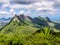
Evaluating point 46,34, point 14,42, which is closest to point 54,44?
point 14,42

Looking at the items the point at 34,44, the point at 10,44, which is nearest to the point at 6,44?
the point at 10,44

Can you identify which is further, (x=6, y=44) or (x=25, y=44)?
(x=6, y=44)

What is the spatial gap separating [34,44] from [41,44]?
6.35m

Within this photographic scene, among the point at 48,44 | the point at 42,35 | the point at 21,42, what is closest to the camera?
the point at 48,44

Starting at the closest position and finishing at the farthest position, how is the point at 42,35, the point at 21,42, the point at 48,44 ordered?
the point at 48,44 → the point at 21,42 → the point at 42,35

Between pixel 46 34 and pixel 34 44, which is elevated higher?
pixel 34 44

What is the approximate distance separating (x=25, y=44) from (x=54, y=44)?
22.1m

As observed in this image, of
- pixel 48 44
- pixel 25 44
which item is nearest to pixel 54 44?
pixel 48 44

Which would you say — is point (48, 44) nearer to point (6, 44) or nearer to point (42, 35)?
point (6, 44)

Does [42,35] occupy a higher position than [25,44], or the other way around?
[25,44]

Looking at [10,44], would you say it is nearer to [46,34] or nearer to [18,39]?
[18,39]

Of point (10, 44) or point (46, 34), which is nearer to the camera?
point (10, 44)

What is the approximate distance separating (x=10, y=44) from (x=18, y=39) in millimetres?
7484

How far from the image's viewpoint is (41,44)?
12319 centimetres
